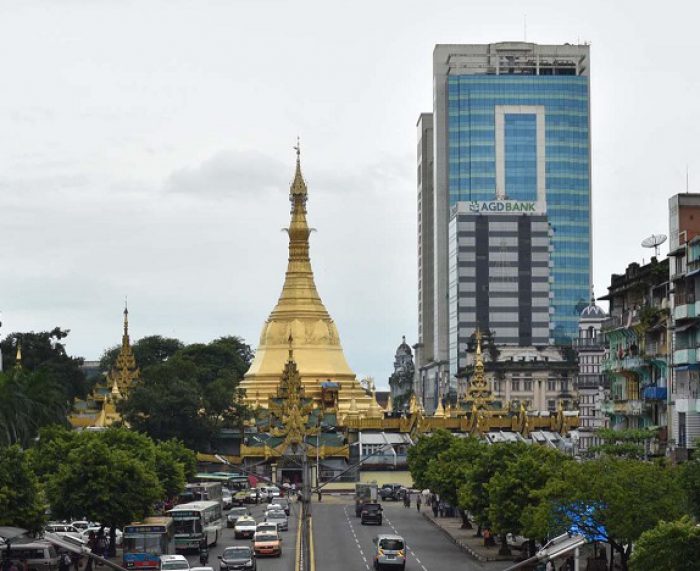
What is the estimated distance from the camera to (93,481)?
266 feet

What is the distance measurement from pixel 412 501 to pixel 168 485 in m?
36.8

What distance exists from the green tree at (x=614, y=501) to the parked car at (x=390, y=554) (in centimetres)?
715

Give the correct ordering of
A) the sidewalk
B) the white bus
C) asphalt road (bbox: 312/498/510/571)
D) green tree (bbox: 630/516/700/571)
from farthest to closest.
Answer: the sidewalk
the white bus
asphalt road (bbox: 312/498/510/571)
green tree (bbox: 630/516/700/571)

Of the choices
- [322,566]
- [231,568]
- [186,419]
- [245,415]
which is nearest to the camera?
[231,568]

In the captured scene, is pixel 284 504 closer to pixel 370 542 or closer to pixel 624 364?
pixel 370 542

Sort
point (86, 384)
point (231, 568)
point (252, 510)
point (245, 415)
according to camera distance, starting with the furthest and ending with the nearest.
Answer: point (86, 384) → point (245, 415) → point (252, 510) → point (231, 568)

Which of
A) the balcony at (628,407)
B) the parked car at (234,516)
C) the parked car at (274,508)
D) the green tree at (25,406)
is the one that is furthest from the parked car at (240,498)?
the balcony at (628,407)

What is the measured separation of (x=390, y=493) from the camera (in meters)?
137

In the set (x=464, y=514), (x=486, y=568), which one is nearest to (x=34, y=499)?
(x=486, y=568)

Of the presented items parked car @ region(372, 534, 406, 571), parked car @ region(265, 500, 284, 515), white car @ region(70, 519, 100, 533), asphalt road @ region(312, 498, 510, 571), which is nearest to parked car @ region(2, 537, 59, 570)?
asphalt road @ region(312, 498, 510, 571)

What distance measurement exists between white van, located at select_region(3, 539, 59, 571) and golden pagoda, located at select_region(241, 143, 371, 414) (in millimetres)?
100379

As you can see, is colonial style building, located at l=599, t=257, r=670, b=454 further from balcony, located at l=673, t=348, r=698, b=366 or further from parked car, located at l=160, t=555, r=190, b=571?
parked car, located at l=160, t=555, r=190, b=571

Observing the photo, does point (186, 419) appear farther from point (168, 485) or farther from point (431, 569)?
point (431, 569)

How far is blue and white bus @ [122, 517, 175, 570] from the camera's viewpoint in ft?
242
